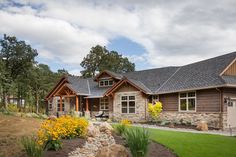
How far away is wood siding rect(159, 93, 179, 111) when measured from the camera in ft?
80.0

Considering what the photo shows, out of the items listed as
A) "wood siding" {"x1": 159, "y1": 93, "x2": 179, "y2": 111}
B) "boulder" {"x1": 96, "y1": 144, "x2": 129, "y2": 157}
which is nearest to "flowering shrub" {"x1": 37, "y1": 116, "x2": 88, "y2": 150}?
"boulder" {"x1": 96, "y1": 144, "x2": 129, "y2": 157}

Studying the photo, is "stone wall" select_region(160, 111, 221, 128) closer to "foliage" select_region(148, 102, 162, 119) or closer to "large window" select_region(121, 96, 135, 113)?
"foliage" select_region(148, 102, 162, 119)

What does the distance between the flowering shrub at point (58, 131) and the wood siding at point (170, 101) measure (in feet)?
40.5

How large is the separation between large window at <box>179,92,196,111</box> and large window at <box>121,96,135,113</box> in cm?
478

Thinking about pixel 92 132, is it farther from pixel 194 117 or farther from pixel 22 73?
pixel 22 73

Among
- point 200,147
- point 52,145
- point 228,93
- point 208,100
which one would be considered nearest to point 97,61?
point 208,100

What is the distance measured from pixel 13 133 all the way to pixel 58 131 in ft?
11.1

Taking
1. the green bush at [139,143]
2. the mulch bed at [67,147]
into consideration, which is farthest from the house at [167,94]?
the green bush at [139,143]

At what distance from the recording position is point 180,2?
49.8 ft

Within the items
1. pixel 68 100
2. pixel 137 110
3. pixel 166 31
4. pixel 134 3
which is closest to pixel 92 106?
pixel 68 100

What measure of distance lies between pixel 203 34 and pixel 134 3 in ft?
36.2

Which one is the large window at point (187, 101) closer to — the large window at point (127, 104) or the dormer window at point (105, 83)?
the large window at point (127, 104)

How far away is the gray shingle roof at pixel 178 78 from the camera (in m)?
22.1

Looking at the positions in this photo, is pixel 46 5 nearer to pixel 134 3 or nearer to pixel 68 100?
pixel 134 3
